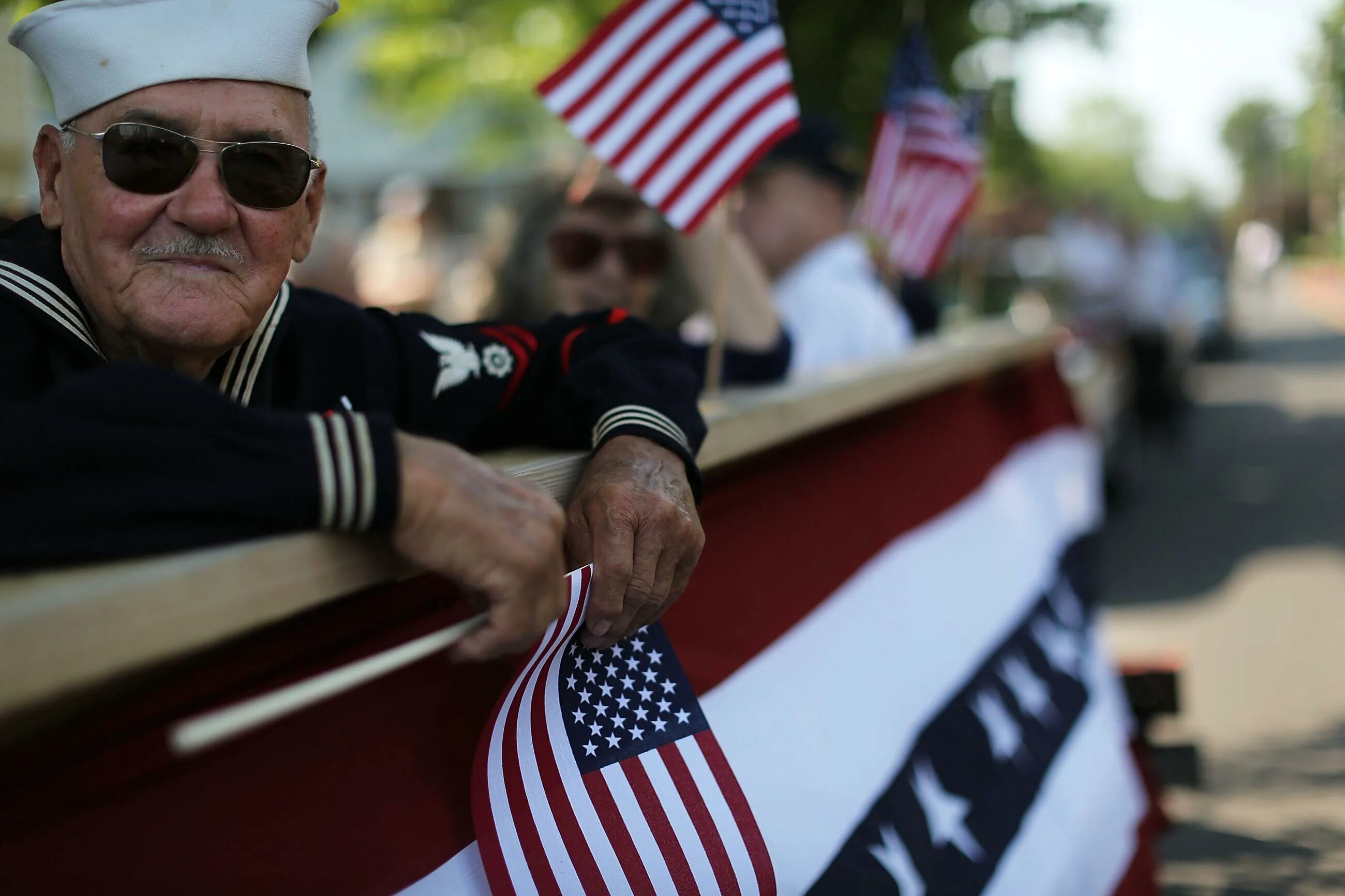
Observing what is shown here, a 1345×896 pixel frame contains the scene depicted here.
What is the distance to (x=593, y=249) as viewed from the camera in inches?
145

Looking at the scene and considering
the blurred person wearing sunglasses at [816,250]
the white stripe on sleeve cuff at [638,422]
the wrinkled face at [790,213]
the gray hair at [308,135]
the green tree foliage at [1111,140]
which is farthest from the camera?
the green tree foliage at [1111,140]

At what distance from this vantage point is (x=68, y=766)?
1.11m

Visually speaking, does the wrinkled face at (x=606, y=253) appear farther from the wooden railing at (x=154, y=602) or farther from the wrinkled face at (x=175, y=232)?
the wooden railing at (x=154, y=602)

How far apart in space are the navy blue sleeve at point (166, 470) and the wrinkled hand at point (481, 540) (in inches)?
1.1

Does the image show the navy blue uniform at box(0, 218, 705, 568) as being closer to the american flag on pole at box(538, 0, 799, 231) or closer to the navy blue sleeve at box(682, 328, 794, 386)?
the american flag on pole at box(538, 0, 799, 231)

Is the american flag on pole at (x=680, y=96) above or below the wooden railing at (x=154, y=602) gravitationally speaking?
above

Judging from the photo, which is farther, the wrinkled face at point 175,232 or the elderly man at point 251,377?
the wrinkled face at point 175,232

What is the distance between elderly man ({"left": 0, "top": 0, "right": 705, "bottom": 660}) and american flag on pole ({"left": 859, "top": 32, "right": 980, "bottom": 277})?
9.51ft

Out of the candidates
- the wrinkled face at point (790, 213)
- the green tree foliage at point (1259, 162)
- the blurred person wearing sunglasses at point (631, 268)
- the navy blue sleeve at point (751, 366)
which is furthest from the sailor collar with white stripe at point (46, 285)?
the green tree foliage at point (1259, 162)

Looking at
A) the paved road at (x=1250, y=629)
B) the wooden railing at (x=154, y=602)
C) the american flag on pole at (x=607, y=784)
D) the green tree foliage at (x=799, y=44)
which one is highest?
the green tree foliage at (x=799, y=44)

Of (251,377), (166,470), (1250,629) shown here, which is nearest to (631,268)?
(251,377)

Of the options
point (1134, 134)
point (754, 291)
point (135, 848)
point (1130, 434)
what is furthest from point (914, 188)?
point (1134, 134)

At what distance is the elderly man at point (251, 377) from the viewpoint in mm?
1095

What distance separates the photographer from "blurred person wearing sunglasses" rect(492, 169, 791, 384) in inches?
137
